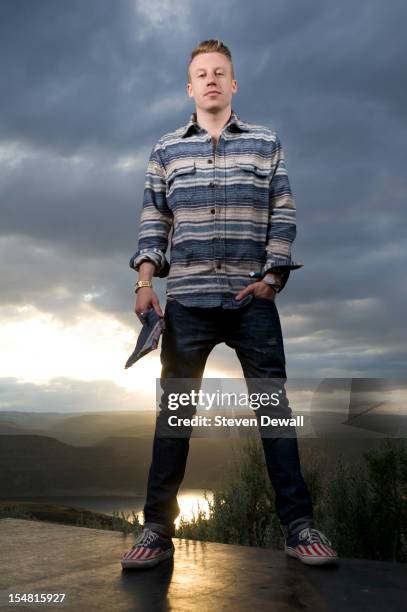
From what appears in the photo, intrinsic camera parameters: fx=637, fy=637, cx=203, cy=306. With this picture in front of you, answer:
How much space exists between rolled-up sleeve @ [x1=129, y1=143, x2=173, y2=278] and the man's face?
41 centimetres

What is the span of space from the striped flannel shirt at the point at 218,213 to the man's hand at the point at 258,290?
0.04 m

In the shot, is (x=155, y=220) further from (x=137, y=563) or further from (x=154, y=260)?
(x=137, y=563)

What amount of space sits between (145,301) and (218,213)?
0.62 m

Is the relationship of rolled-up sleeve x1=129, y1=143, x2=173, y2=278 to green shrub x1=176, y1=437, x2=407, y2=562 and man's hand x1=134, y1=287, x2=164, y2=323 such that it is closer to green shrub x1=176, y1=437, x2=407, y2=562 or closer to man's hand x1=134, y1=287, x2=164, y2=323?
man's hand x1=134, y1=287, x2=164, y2=323

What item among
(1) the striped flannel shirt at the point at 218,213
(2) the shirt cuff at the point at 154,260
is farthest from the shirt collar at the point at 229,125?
(2) the shirt cuff at the point at 154,260

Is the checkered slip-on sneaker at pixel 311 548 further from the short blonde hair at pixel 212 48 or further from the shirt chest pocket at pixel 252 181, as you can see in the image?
the short blonde hair at pixel 212 48

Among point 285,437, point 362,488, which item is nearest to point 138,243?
point 285,437

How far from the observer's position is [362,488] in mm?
5094

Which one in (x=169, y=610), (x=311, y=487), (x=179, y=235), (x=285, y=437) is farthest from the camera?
(x=311, y=487)

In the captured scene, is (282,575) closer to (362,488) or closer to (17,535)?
(17,535)

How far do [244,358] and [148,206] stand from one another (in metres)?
1.06

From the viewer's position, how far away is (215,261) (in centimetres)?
342

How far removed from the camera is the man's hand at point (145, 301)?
135 inches

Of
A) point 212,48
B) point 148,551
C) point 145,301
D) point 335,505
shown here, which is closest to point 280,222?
point 145,301
